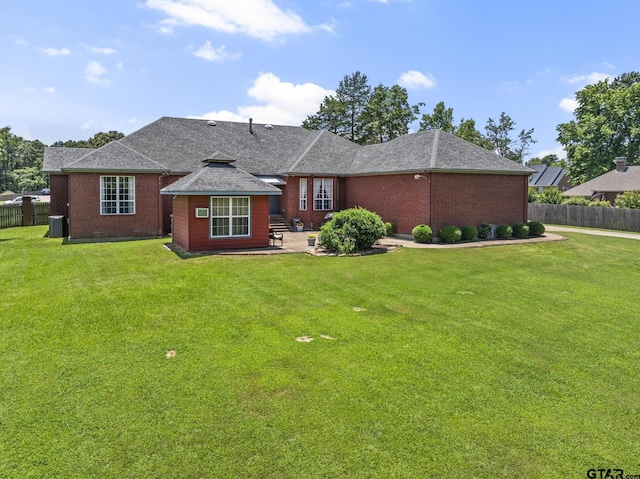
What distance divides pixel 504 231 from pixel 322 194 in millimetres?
11063

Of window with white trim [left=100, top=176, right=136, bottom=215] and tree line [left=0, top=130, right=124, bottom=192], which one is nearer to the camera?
window with white trim [left=100, top=176, right=136, bottom=215]

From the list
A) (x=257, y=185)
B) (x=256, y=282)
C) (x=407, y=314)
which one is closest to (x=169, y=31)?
(x=257, y=185)

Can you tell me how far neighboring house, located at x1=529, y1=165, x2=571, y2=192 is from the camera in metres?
67.9

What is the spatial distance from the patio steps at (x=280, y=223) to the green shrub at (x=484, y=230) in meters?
11.0

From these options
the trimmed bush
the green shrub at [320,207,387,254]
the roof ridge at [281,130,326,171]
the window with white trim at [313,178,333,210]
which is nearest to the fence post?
the roof ridge at [281,130,326,171]

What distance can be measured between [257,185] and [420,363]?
1270 centimetres

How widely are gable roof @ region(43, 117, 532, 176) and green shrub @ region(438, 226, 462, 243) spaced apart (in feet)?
9.94

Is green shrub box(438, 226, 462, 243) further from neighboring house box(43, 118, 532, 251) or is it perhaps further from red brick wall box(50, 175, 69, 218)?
red brick wall box(50, 175, 69, 218)

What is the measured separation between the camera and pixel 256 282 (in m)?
12.2

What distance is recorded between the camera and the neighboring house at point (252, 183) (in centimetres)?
1784

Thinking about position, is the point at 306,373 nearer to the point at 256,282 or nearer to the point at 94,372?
the point at 94,372

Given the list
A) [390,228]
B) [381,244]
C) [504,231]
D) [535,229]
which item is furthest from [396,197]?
[535,229]

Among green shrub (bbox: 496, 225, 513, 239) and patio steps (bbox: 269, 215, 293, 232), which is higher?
patio steps (bbox: 269, 215, 293, 232)

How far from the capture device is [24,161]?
88.8 meters
